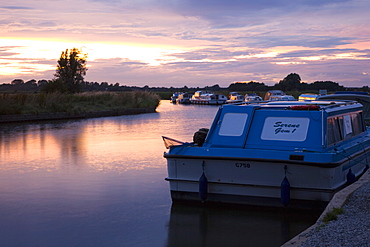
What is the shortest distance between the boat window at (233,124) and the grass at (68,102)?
27.7 m

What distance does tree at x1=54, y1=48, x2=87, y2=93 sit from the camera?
7312 centimetres

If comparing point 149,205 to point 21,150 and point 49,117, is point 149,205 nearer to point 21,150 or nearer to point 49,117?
point 21,150

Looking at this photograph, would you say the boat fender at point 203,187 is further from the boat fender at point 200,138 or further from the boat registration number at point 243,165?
the boat fender at point 200,138

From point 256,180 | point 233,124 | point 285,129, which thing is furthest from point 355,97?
point 256,180

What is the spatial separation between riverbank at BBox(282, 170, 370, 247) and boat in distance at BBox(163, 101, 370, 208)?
1.07m

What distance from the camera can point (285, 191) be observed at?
31.6ft

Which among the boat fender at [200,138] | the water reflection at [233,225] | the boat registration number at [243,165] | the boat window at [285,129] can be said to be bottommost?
the water reflection at [233,225]

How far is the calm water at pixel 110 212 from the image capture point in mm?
8977

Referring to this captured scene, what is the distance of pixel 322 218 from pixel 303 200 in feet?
7.76

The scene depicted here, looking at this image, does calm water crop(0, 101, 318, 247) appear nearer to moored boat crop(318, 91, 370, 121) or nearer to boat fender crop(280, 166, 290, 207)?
boat fender crop(280, 166, 290, 207)

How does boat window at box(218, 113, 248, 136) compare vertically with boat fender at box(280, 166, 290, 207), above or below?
above

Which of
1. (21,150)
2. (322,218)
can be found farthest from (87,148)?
(322,218)

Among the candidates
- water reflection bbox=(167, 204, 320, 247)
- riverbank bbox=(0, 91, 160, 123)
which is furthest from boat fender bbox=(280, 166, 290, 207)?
riverbank bbox=(0, 91, 160, 123)

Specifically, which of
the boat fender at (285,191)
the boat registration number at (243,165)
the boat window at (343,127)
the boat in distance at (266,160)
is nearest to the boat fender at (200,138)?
the boat in distance at (266,160)
